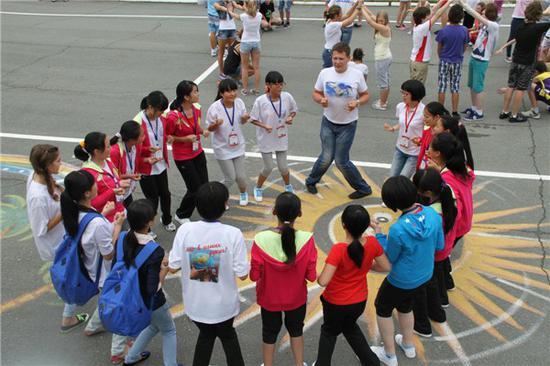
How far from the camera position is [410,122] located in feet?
19.4

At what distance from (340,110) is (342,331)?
3.28 meters

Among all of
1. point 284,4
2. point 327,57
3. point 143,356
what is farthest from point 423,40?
point 284,4

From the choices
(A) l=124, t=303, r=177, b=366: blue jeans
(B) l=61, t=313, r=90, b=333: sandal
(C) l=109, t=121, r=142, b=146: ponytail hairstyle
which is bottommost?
(B) l=61, t=313, r=90, b=333: sandal

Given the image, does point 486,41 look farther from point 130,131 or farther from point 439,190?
point 130,131

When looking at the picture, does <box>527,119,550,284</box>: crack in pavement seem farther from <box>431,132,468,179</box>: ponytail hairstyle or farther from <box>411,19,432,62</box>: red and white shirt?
<box>411,19,432,62</box>: red and white shirt

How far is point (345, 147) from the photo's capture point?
21.7 ft

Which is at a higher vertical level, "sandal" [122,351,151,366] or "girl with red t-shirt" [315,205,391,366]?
"girl with red t-shirt" [315,205,391,366]

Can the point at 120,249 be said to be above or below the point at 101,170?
below

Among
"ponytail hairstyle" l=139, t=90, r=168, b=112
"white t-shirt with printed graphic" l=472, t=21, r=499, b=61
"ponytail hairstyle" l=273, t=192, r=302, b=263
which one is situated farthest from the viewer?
"white t-shirt with printed graphic" l=472, t=21, r=499, b=61

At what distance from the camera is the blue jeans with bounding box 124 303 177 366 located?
394 cm

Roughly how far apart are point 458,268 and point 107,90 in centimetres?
842

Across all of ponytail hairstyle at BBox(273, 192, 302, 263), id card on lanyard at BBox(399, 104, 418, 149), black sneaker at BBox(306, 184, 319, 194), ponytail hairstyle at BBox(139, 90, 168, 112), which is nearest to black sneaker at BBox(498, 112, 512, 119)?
id card on lanyard at BBox(399, 104, 418, 149)

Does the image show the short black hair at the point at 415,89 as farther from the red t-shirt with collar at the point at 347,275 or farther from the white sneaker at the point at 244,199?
the red t-shirt with collar at the point at 347,275

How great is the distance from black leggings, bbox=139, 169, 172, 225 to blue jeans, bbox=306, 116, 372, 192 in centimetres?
209
